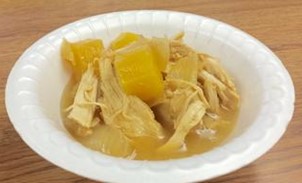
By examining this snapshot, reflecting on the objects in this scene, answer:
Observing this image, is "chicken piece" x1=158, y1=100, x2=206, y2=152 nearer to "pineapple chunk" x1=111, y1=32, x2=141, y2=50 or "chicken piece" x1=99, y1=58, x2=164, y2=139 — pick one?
"chicken piece" x1=99, y1=58, x2=164, y2=139

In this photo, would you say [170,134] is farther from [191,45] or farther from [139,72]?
[191,45]

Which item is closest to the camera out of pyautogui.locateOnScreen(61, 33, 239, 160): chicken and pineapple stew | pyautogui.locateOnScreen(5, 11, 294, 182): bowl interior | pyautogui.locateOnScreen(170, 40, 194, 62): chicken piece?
pyautogui.locateOnScreen(5, 11, 294, 182): bowl interior

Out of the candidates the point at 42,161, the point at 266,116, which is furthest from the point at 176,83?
the point at 42,161

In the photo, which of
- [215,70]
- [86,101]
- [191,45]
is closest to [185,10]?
[191,45]

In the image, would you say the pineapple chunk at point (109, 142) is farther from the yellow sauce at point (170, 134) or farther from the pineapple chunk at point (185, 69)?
the pineapple chunk at point (185, 69)

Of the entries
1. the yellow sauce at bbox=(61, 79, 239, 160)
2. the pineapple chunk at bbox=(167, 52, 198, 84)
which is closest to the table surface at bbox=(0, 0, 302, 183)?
the yellow sauce at bbox=(61, 79, 239, 160)

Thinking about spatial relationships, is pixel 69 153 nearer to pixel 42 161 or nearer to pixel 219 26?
pixel 42 161
